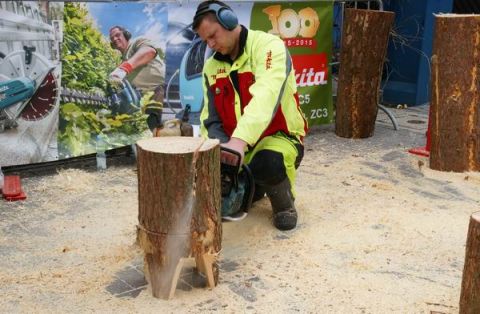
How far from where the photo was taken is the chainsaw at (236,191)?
363 cm

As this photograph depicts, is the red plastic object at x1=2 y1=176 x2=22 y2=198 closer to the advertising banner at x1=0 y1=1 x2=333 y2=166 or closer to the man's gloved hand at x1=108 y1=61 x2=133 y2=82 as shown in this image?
the advertising banner at x1=0 y1=1 x2=333 y2=166

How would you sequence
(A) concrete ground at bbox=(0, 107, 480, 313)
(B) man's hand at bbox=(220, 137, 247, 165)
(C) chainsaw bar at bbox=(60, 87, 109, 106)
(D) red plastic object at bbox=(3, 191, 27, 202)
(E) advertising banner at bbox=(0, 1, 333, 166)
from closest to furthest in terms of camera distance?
(A) concrete ground at bbox=(0, 107, 480, 313)
(B) man's hand at bbox=(220, 137, 247, 165)
(D) red plastic object at bbox=(3, 191, 27, 202)
(E) advertising banner at bbox=(0, 1, 333, 166)
(C) chainsaw bar at bbox=(60, 87, 109, 106)

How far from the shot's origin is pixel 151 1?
17.7 feet

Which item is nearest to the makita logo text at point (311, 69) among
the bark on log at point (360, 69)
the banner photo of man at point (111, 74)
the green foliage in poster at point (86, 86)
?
the bark on log at point (360, 69)

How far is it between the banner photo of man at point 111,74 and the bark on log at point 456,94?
2.42m

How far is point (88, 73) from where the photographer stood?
525 centimetres

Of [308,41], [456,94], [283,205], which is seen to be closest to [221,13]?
[283,205]

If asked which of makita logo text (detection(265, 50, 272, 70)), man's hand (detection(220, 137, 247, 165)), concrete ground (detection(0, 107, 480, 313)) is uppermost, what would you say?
makita logo text (detection(265, 50, 272, 70))

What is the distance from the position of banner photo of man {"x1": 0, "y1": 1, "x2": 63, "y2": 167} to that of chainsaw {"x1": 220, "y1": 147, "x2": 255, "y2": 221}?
2.15 meters

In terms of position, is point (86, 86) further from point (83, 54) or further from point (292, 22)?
point (292, 22)

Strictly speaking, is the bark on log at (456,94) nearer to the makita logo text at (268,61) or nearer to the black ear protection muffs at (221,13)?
the makita logo text at (268,61)

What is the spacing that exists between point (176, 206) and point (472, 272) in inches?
54.8

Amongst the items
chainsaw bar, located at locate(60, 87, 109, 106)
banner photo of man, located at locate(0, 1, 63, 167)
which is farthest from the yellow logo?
banner photo of man, located at locate(0, 1, 63, 167)

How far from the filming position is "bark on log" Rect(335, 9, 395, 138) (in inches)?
255
